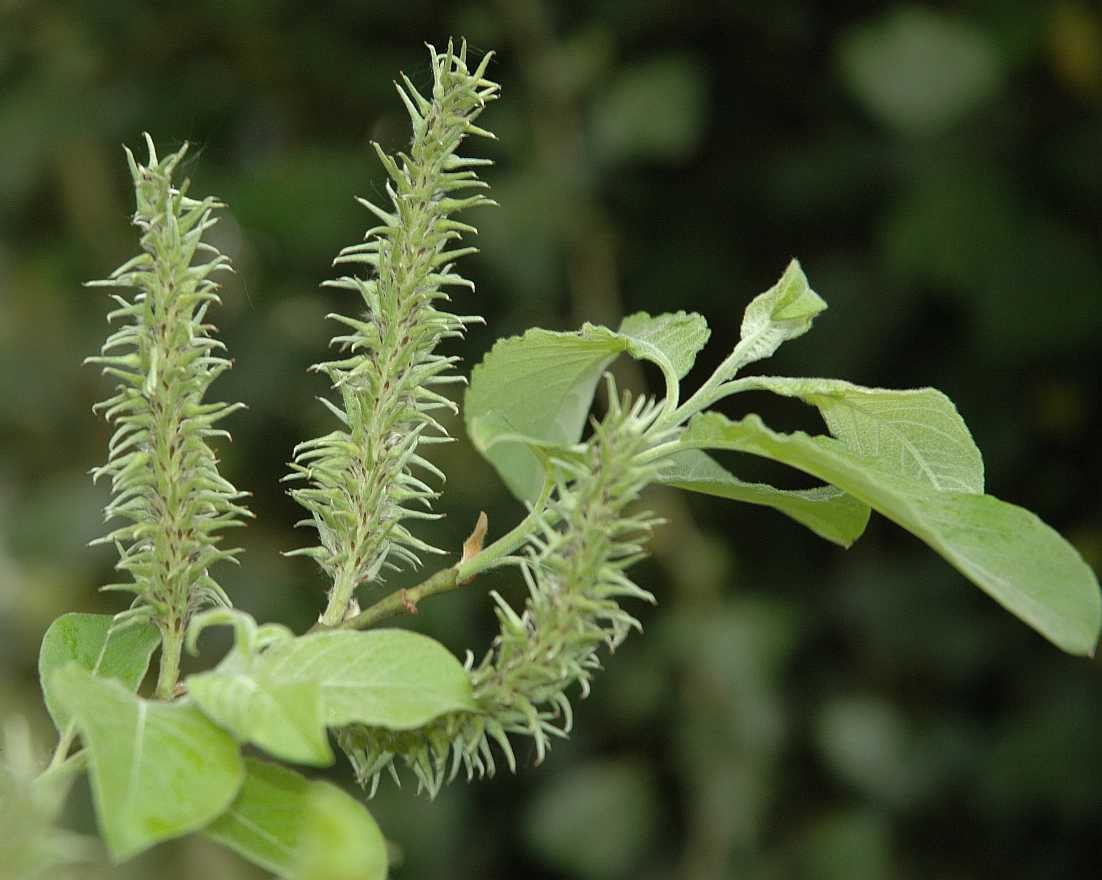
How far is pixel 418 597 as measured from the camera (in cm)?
41

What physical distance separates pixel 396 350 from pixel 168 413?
0.22 feet

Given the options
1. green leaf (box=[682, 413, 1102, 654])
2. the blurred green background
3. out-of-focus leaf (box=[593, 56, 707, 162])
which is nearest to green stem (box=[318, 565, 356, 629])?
green leaf (box=[682, 413, 1102, 654])

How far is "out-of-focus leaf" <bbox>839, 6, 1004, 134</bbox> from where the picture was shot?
1.42m

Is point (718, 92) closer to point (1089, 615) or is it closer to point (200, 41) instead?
point (200, 41)

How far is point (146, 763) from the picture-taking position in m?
0.30

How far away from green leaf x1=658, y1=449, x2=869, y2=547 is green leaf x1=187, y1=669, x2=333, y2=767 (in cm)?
14

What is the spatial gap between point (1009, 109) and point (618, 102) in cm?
49

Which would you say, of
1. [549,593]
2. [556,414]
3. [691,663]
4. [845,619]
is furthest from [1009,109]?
[549,593]

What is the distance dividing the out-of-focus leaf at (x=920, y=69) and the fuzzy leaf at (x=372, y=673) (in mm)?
1228

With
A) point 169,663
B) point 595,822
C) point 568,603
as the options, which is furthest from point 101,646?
point 595,822

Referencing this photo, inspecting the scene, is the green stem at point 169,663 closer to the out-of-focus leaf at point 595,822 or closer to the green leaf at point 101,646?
the green leaf at point 101,646

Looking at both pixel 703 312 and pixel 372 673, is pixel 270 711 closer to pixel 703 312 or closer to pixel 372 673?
pixel 372 673

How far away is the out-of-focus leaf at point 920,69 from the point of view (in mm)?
1424

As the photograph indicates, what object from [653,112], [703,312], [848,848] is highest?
[653,112]
